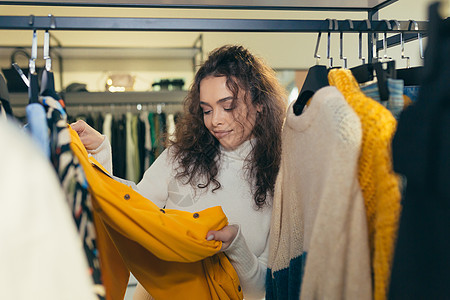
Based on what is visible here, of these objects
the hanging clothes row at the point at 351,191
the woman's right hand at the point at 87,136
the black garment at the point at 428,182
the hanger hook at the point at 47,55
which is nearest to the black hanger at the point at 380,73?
the hanging clothes row at the point at 351,191

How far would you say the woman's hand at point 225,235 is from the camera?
0.90 m

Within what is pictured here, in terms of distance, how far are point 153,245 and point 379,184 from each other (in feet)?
1.57

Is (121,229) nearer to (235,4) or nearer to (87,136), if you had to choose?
(87,136)

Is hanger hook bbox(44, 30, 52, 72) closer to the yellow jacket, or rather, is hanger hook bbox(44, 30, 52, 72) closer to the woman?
the yellow jacket

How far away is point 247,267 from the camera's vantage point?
1.01 m

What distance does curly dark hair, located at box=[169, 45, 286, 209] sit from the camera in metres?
1.17

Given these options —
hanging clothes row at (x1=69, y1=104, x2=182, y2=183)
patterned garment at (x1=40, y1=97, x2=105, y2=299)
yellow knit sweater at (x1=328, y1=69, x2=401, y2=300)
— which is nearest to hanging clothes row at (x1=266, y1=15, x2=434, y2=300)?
yellow knit sweater at (x1=328, y1=69, x2=401, y2=300)

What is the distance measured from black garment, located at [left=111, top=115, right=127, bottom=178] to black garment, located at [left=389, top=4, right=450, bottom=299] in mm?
2312

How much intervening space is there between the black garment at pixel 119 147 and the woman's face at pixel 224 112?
156cm

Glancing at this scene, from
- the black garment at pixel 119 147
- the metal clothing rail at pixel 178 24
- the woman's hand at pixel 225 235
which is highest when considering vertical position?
the metal clothing rail at pixel 178 24

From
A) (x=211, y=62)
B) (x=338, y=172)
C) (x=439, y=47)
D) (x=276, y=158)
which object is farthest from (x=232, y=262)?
(x=439, y=47)

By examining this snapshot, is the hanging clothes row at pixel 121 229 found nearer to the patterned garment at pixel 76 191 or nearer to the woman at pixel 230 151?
the patterned garment at pixel 76 191

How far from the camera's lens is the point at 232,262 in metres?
1.01

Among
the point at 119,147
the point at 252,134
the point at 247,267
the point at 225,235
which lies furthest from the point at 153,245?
the point at 119,147
